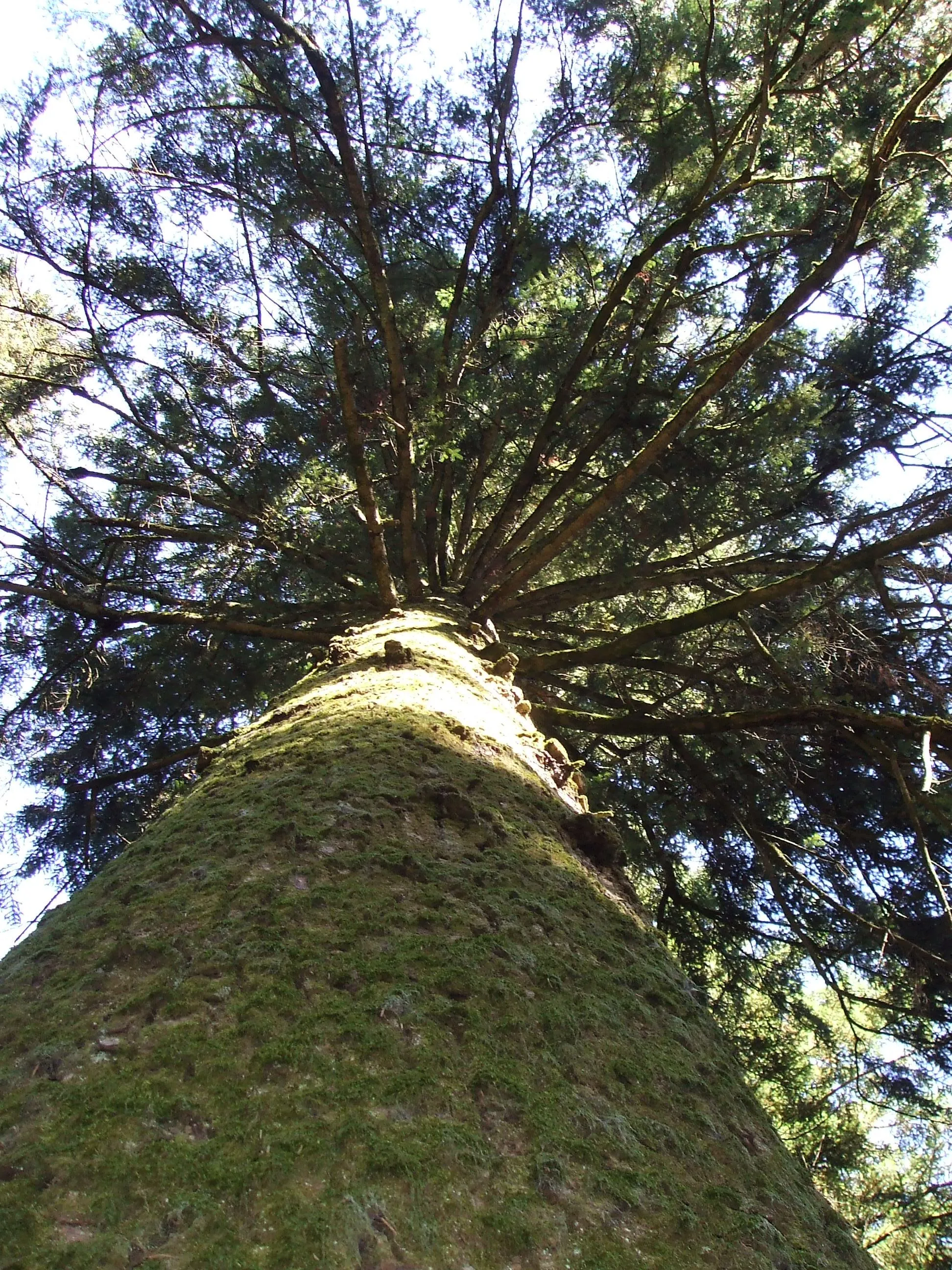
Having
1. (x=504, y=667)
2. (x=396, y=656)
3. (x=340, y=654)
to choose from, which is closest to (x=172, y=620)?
(x=340, y=654)

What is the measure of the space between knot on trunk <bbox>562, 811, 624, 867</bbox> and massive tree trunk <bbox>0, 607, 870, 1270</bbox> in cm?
24

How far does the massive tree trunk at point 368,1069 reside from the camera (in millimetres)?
815

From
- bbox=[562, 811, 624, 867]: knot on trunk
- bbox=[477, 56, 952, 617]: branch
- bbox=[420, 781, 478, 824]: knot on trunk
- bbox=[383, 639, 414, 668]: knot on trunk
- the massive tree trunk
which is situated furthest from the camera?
bbox=[477, 56, 952, 617]: branch

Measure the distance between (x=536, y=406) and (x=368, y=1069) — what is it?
4.84 m

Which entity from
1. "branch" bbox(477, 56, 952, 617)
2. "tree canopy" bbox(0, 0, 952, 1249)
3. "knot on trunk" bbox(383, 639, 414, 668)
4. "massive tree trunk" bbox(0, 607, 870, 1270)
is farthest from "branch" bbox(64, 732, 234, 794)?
"massive tree trunk" bbox(0, 607, 870, 1270)

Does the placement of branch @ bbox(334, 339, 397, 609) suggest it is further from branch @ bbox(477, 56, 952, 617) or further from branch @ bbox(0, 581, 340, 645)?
branch @ bbox(477, 56, 952, 617)

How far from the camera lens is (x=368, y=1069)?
1005 mm

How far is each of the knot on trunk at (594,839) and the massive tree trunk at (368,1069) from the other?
24cm

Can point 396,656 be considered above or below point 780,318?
below

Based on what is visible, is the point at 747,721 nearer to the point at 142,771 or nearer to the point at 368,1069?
the point at 368,1069

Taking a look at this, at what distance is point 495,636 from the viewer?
4367 mm

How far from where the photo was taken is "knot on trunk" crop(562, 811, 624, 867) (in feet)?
6.79

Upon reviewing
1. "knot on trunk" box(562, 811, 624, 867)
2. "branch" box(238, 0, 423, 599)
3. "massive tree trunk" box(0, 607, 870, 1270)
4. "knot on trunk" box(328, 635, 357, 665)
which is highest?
"branch" box(238, 0, 423, 599)

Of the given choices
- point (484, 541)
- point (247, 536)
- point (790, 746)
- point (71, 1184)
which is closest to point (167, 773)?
point (247, 536)
